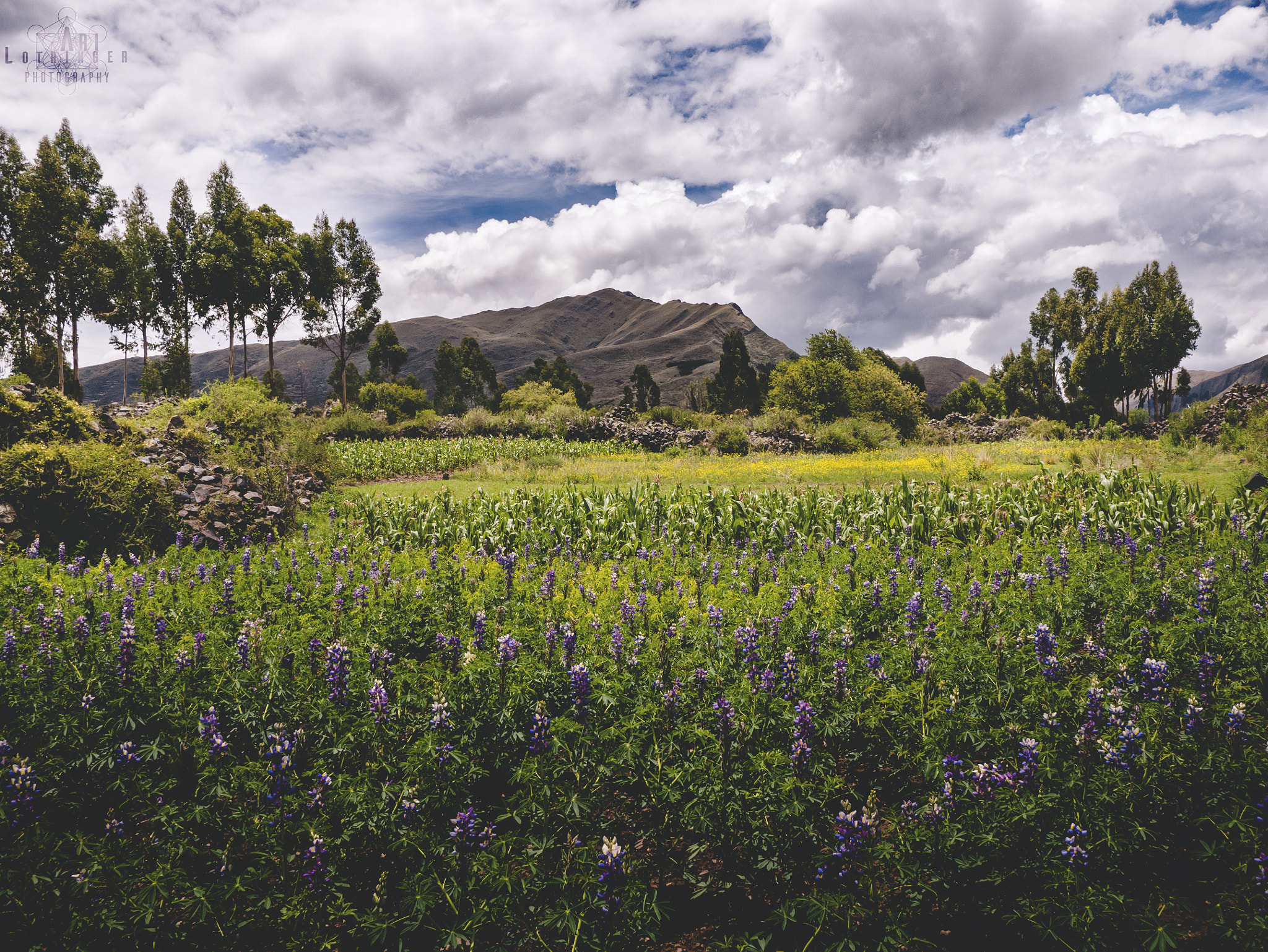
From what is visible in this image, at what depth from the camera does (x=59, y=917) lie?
2.41 meters

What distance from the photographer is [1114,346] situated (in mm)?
54500

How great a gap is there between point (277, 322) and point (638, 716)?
158 ft

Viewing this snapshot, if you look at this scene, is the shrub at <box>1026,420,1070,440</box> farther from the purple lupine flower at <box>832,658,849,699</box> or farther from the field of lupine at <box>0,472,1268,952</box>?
the purple lupine flower at <box>832,658,849,699</box>

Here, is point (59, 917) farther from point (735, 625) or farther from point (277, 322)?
point (277, 322)

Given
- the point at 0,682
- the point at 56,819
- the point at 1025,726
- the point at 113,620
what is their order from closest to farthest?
the point at 56,819
the point at 1025,726
the point at 0,682
the point at 113,620

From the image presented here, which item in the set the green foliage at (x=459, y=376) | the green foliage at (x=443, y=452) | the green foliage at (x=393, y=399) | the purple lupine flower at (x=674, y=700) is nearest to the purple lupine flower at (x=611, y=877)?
the purple lupine flower at (x=674, y=700)

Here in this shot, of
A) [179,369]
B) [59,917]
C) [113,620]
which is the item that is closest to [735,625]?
[59,917]

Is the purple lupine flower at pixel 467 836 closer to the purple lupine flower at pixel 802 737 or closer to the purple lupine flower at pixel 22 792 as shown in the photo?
the purple lupine flower at pixel 802 737

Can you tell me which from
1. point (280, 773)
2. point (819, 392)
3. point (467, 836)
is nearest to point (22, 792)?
point (280, 773)

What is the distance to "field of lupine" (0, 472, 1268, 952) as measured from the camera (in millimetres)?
2473

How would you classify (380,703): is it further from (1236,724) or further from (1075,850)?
(1236,724)

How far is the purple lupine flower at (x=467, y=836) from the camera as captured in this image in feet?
8.63

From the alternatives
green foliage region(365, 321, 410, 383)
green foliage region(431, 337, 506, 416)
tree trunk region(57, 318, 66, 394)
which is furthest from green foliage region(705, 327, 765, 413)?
tree trunk region(57, 318, 66, 394)

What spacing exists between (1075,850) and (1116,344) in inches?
2664
